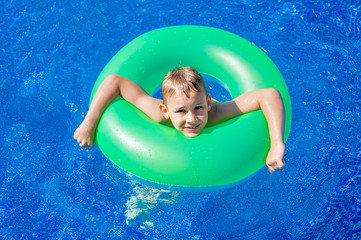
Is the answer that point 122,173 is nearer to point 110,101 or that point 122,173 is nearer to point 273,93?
point 110,101

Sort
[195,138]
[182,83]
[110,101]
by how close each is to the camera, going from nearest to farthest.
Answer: [182,83] → [195,138] → [110,101]

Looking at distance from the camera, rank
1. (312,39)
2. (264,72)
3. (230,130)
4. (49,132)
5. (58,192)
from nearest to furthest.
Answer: (230,130) → (264,72) → (58,192) → (49,132) → (312,39)

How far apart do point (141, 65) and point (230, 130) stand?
3.12ft

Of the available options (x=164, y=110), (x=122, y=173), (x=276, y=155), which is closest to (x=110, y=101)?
(x=164, y=110)

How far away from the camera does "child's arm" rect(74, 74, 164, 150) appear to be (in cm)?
310

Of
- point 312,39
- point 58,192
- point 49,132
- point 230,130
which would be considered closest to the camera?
point 230,130

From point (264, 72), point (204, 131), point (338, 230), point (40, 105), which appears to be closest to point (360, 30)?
point (264, 72)

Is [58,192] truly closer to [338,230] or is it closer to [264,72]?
[264,72]

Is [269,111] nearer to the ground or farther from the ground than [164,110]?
nearer to the ground

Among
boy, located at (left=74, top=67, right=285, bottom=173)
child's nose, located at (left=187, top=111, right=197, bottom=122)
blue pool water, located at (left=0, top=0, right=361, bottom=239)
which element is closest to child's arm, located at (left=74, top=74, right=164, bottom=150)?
boy, located at (left=74, top=67, right=285, bottom=173)

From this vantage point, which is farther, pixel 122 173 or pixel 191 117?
pixel 122 173

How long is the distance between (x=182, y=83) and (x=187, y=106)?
0.16 meters

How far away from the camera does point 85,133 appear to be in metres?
3.09

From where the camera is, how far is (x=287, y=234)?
134 inches
